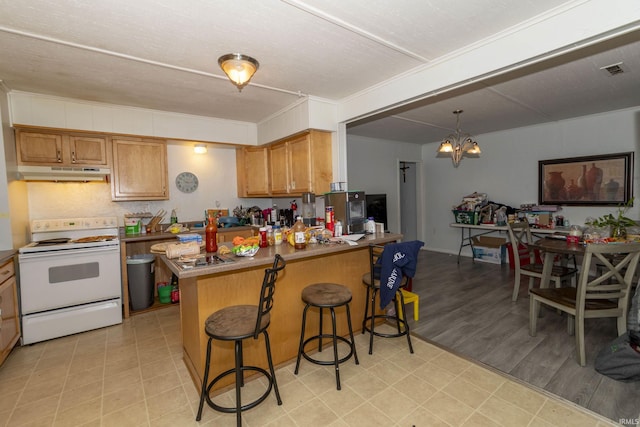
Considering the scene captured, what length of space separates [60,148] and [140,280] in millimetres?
1773

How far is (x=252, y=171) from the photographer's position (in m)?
4.72

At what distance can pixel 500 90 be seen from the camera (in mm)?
3330

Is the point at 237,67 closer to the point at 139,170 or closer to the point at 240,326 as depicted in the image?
the point at 240,326

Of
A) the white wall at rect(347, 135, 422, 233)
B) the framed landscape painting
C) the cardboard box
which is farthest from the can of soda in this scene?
the framed landscape painting

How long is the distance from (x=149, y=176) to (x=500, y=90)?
4470 millimetres

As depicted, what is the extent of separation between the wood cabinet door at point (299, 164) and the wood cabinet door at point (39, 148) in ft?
8.75

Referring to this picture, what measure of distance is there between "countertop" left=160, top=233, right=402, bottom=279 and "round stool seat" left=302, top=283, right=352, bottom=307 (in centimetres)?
27

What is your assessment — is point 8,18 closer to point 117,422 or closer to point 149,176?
point 149,176

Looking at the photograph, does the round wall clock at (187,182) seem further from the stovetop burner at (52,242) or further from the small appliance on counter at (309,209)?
the small appliance on counter at (309,209)

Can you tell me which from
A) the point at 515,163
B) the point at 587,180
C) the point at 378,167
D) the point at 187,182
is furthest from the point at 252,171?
the point at 587,180

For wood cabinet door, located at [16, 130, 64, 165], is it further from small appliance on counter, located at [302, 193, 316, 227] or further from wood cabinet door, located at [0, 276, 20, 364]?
small appliance on counter, located at [302, 193, 316, 227]

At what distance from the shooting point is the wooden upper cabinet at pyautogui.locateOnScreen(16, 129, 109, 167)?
3223 mm

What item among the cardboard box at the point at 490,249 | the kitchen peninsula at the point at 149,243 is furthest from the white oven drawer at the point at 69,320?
the cardboard box at the point at 490,249

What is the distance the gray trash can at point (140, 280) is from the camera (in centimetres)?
357
